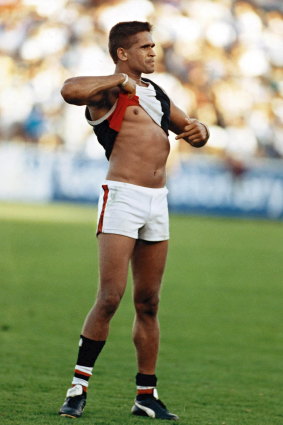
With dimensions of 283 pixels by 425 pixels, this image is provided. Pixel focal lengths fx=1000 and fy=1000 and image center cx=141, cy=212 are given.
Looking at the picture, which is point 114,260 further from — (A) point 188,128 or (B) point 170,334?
(B) point 170,334

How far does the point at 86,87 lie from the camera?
17.3 feet

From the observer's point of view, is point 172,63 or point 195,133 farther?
point 172,63

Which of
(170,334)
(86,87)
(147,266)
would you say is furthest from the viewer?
(170,334)

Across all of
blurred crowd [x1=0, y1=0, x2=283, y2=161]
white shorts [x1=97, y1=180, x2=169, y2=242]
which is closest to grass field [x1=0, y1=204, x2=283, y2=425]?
white shorts [x1=97, y1=180, x2=169, y2=242]

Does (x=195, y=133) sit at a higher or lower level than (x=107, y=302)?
higher

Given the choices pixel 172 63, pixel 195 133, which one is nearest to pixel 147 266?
pixel 195 133

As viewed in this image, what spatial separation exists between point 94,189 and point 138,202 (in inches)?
935

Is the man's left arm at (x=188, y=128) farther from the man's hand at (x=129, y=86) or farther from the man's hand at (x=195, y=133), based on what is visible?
the man's hand at (x=129, y=86)

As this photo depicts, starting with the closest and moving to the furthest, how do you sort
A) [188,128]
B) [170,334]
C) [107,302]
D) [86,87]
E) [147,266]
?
[86,87] < [107,302] < [147,266] < [188,128] < [170,334]

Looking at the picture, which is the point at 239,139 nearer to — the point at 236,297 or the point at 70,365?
the point at 236,297

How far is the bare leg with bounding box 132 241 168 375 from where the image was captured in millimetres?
5641

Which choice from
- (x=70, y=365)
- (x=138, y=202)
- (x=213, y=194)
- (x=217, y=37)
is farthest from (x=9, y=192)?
(x=138, y=202)

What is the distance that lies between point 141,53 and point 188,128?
1.74 ft

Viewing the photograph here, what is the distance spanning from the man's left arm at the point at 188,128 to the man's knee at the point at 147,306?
3.05 ft
